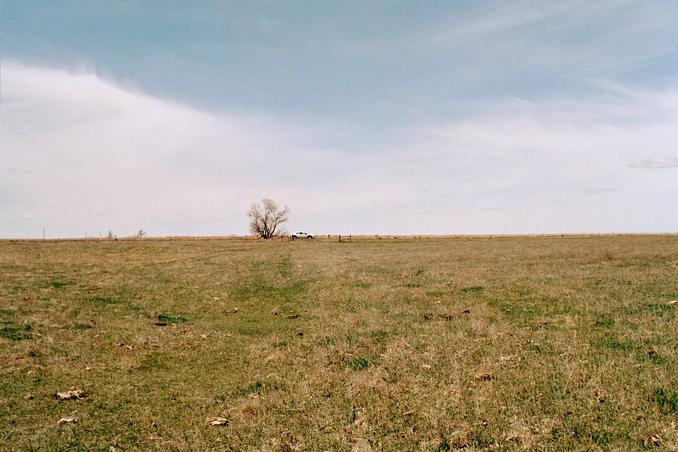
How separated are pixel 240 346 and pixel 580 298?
1302 cm

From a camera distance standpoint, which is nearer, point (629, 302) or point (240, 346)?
point (240, 346)

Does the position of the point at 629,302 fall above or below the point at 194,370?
above

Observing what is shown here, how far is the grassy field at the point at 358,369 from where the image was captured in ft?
25.1

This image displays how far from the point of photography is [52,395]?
10.3m

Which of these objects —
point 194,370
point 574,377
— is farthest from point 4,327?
point 574,377

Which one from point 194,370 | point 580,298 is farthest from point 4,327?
point 580,298

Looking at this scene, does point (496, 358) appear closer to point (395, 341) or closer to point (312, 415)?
point (395, 341)

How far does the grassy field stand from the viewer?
766 centimetres

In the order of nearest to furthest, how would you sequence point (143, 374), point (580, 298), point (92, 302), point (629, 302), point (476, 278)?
point (143, 374), point (629, 302), point (580, 298), point (92, 302), point (476, 278)

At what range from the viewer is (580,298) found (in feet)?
55.1

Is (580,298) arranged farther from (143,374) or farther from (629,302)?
(143,374)

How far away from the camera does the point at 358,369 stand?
1102 cm

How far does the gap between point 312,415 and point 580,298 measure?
12.9 m

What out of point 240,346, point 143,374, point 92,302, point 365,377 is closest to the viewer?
point 365,377
